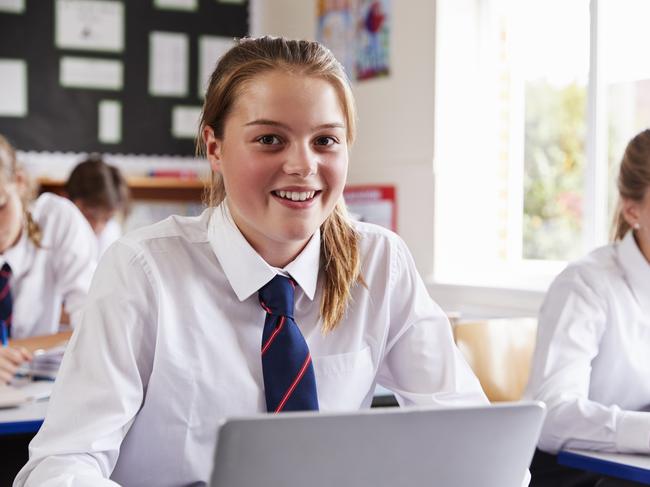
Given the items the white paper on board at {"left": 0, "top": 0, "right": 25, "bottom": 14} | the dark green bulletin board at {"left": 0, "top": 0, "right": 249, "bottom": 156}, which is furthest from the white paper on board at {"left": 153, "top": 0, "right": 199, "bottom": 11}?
the white paper on board at {"left": 0, "top": 0, "right": 25, "bottom": 14}

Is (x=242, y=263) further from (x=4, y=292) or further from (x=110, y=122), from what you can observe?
(x=110, y=122)

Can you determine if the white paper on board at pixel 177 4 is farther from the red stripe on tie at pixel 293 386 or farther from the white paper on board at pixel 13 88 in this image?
the red stripe on tie at pixel 293 386

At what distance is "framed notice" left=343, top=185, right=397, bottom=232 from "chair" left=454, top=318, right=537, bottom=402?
167cm

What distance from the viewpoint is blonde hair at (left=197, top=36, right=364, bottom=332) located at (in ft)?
4.68

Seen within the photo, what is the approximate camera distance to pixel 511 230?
158 inches

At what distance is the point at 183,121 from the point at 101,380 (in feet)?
13.0

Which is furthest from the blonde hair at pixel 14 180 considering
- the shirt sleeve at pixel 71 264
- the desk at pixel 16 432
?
the desk at pixel 16 432

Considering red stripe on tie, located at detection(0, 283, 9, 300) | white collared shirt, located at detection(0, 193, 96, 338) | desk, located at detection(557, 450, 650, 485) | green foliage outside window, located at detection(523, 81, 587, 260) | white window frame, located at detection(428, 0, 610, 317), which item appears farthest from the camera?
green foliage outside window, located at detection(523, 81, 587, 260)

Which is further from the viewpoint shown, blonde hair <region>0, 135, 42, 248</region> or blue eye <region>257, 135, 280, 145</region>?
blonde hair <region>0, 135, 42, 248</region>

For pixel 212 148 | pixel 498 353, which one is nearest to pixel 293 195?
pixel 212 148

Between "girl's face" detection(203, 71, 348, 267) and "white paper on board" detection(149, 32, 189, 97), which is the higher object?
"white paper on board" detection(149, 32, 189, 97)

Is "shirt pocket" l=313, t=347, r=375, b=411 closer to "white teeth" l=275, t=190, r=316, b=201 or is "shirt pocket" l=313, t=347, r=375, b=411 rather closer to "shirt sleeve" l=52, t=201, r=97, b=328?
"white teeth" l=275, t=190, r=316, b=201

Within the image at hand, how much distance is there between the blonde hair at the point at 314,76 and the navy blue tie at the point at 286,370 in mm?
87

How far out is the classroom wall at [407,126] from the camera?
→ 13.1 feet
